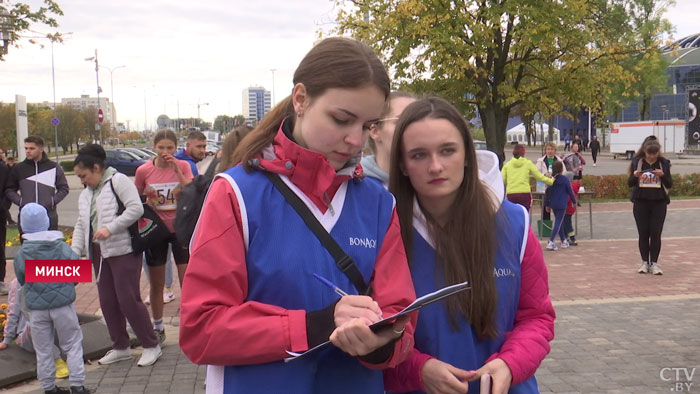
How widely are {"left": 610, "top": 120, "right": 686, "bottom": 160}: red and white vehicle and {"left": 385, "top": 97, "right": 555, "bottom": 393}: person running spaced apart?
45.5 meters

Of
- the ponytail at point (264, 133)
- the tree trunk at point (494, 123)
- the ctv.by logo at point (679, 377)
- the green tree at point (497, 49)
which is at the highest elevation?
the green tree at point (497, 49)

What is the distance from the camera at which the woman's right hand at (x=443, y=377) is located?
2020 mm

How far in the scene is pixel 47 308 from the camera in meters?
4.95

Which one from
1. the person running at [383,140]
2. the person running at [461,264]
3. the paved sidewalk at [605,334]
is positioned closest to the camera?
the person running at [461,264]

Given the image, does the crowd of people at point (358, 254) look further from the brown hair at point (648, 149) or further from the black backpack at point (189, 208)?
the brown hair at point (648, 149)

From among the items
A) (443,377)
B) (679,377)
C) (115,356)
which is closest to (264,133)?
(443,377)

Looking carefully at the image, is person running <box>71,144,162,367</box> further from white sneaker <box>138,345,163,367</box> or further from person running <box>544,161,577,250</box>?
person running <box>544,161,577,250</box>

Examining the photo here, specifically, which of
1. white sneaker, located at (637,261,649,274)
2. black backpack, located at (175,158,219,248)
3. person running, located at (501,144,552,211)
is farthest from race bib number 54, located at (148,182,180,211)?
person running, located at (501,144,552,211)

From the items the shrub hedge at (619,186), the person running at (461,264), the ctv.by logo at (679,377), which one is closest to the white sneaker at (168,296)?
the ctv.by logo at (679,377)

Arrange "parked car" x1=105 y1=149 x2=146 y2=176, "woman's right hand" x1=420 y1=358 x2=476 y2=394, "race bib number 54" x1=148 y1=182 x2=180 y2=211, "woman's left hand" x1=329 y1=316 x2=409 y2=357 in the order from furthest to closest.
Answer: "parked car" x1=105 y1=149 x2=146 y2=176 → "race bib number 54" x1=148 y1=182 x2=180 y2=211 → "woman's right hand" x1=420 y1=358 x2=476 y2=394 → "woman's left hand" x1=329 y1=316 x2=409 y2=357

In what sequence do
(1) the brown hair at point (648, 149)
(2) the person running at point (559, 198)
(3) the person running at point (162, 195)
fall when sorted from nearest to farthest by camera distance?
(3) the person running at point (162, 195) → (1) the brown hair at point (648, 149) → (2) the person running at point (559, 198)

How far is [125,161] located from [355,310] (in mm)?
35731

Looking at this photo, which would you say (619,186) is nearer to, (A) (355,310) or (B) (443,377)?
(B) (443,377)

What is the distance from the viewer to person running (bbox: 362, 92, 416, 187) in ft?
8.11
